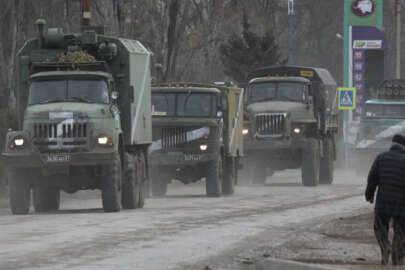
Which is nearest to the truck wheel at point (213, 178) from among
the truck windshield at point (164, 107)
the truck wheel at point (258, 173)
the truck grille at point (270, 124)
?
the truck windshield at point (164, 107)

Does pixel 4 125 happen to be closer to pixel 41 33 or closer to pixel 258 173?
pixel 41 33

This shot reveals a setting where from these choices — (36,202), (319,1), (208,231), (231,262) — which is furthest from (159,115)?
(319,1)

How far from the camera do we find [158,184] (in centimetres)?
3197

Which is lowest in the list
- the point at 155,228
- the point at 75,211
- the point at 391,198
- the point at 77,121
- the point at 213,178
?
the point at 213,178

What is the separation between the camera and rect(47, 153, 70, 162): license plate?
23.0m

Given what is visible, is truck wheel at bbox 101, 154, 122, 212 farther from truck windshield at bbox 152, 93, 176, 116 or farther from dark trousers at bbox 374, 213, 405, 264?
dark trousers at bbox 374, 213, 405, 264

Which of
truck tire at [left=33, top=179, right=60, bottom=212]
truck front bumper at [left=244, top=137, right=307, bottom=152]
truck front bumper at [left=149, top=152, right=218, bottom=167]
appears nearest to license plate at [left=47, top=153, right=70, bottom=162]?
truck tire at [left=33, top=179, right=60, bottom=212]

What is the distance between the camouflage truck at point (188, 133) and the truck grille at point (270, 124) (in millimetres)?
4905

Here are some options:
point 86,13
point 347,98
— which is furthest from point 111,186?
point 347,98

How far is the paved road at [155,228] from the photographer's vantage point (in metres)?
14.9

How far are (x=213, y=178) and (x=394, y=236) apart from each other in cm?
1592

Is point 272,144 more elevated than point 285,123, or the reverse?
point 285,123

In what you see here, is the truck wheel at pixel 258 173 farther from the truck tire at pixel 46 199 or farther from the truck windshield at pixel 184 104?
the truck tire at pixel 46 199

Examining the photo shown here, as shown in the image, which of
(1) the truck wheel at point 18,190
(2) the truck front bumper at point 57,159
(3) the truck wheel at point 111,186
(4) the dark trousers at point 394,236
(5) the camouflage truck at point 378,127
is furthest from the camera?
(5) the camouflage truck at point 378,127
